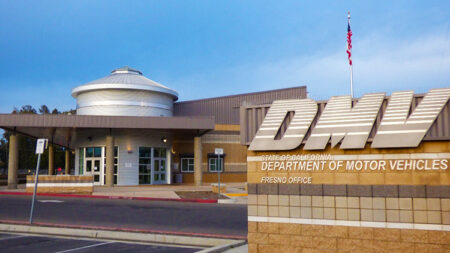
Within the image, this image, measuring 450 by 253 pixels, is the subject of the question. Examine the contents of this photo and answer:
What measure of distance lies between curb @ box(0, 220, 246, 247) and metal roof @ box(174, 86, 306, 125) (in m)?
27.1

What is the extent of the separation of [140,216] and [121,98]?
65.2 feet

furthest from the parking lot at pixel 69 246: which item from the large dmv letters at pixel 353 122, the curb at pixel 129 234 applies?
the large dmv letters at pixel 353 122

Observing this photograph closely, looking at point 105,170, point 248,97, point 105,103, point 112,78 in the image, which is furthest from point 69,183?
point 248,97

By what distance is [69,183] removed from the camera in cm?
2591

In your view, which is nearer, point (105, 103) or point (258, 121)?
point (258, 121)

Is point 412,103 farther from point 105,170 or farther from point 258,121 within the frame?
point 105,170

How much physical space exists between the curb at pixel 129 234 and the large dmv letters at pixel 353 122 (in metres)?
3.18

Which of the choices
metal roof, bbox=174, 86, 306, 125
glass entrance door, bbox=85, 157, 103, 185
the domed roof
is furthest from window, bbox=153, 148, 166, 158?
metal roof, bbox=174, 86, 306, 125

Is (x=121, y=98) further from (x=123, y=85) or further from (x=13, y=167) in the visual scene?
(x=13, y=167)

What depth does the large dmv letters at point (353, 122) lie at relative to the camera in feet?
23.0

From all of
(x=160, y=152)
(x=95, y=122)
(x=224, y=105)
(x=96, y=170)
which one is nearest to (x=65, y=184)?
(x=95, y=122)

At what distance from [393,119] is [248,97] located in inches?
1319

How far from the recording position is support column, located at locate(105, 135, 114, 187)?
29406mm

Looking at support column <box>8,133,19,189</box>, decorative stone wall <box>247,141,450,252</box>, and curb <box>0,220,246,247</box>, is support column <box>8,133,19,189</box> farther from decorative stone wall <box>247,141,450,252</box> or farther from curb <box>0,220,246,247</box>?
decorative stone wall <box>247,141,450,252</box>
